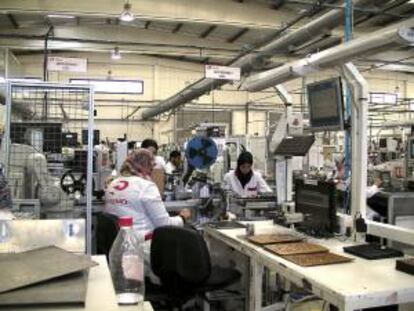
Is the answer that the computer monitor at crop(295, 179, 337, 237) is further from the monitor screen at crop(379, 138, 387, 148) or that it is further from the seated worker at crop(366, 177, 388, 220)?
the monitor screen at crop(379, 138, 387, 148)

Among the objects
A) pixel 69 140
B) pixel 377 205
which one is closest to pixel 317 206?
pixel 377 205

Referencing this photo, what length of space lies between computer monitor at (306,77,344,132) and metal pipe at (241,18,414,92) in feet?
0.41

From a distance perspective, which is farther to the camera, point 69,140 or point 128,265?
point 69,140

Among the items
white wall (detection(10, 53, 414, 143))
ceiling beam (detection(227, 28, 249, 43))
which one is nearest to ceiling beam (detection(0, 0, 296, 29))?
ceiling beam (detection(227, 28, 249, 43))

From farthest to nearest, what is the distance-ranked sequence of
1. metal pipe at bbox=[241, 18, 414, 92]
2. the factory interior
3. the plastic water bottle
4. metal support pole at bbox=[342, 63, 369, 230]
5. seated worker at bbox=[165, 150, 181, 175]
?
seated worker at bbox=[165, 150, 181, 175] < metal support pole at bbox=[342, 63, 369, 230] < metal pipe at bbox=[241, 18, 414, 92] < the factory interior < the plastic water bottle

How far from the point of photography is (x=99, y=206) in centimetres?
459

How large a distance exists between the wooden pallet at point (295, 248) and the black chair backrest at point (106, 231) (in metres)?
0.94

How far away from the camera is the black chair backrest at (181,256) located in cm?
268

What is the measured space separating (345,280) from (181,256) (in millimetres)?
1003

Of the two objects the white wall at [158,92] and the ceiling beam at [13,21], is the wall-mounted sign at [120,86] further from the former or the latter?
the ceiling beam at [13,21]

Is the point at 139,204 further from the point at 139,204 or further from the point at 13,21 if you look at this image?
the point at 13,21

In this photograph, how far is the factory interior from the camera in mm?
1640

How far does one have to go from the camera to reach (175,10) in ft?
22.0

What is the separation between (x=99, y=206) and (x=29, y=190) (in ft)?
2.53
